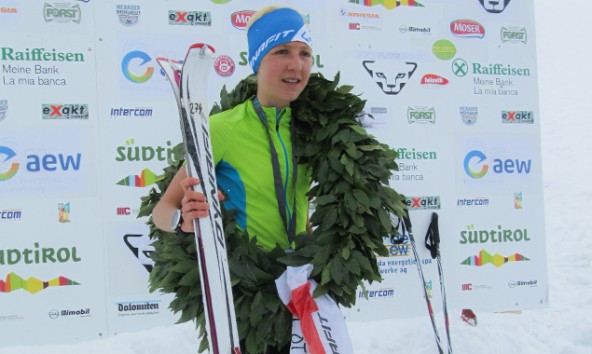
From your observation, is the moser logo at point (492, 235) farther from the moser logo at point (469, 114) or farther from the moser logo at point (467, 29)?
the moser logo at point (467, 29)

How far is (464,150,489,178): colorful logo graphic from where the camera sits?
4535 millimetres

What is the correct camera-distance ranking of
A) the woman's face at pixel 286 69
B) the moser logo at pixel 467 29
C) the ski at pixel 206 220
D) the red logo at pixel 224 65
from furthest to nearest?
the moser logo at pixel 467 29 < the red logo at pixel 224 65 < the woman's face at pixel 286 69 < the ski at pixel 206 220

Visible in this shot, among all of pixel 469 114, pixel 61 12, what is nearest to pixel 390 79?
pixel 469 114

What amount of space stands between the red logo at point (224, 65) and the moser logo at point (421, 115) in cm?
150

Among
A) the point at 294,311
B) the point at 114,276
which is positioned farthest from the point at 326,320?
the point at 114,276

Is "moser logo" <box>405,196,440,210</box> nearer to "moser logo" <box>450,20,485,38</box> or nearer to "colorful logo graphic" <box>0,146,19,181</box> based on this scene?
"moser logo" <box>450,20,485,38</box>

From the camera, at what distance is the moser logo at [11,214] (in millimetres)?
3762

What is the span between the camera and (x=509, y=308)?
465 cm

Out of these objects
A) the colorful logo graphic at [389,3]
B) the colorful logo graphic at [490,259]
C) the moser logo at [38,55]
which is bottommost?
the colorful logo graphic at [490,259]

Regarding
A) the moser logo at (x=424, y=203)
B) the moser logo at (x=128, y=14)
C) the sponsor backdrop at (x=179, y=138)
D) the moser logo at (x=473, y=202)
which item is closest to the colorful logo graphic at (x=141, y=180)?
the sponsor backdrop at (x=179, y=138)

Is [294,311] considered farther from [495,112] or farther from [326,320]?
[495,112]

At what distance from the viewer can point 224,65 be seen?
4.07 meters

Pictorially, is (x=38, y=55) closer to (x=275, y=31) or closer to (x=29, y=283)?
(x=29, y=283)

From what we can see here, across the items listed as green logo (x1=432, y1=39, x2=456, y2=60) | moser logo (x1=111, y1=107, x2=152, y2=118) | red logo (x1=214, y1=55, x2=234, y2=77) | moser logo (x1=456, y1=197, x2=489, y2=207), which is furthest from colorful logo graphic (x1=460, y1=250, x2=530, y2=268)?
moser logo (x1=111, y1=107, x2=152, y2=118)
